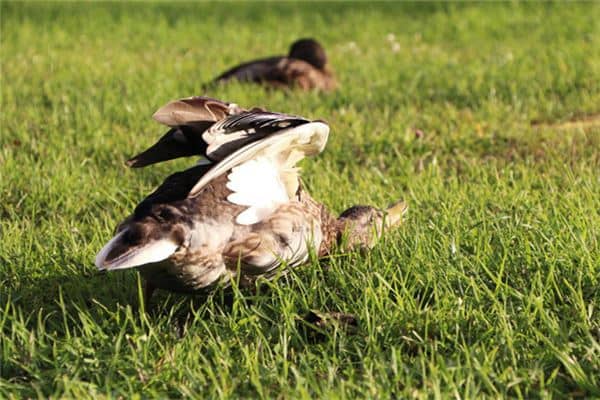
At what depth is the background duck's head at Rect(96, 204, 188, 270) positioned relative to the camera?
9.85 feet

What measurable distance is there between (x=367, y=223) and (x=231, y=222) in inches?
35.2

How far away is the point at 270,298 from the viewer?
339cm

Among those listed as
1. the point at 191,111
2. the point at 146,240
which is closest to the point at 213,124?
the point at 191,111

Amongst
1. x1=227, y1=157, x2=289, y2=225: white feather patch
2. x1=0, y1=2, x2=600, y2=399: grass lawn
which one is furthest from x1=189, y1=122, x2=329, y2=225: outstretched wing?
x1=0, y1=2, x2=600, y2=399: grass lawn

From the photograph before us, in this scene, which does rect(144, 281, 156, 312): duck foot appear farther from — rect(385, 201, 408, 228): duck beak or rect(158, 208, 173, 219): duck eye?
rect(385, 201, 408, 228): duck beak

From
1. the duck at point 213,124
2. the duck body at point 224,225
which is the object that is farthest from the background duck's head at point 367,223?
the duck at point 213,124

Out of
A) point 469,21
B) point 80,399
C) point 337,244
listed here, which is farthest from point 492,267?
point 469,21

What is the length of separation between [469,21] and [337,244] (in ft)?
24.2

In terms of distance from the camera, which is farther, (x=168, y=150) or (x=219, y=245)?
(x=168, y=150)

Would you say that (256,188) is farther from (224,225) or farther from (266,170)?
(224,225)

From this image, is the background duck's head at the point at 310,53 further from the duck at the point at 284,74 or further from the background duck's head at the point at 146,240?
the background duck's head at the point at 146,240

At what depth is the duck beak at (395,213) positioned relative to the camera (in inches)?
165

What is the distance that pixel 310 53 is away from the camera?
830 cm

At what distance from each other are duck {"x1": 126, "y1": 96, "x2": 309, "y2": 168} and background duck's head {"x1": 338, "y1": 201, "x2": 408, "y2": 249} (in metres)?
0.60
